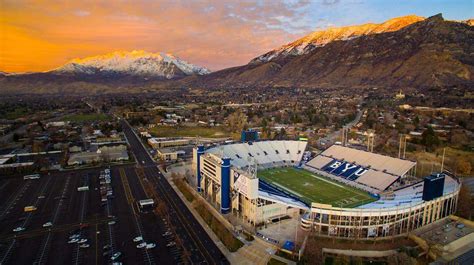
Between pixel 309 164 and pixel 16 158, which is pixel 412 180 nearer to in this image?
pixel 309 164

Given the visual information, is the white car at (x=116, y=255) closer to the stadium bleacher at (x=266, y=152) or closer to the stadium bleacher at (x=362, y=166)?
the stadium bleacher at (x=266, y=152)

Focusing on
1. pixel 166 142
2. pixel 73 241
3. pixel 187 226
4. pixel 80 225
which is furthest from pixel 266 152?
pixel 73 241

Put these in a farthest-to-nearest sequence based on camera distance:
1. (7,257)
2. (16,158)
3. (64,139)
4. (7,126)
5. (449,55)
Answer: (449,55), (7,126), (64,139), (16,158), (7,257)

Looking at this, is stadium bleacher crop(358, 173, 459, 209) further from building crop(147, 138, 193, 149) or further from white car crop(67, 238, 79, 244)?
building crop(147, 138, 193, 149)

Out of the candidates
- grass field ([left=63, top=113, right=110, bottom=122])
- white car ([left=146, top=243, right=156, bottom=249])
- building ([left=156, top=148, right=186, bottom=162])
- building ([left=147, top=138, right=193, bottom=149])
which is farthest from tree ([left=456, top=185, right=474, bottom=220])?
grass field ([left=63, top=113, right=110, bottom=122])

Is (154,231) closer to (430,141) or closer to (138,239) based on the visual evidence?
(138,239)

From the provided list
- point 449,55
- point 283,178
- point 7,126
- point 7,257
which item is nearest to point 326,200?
point 283,178

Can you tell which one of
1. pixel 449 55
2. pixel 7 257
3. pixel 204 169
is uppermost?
pixel 449 55
